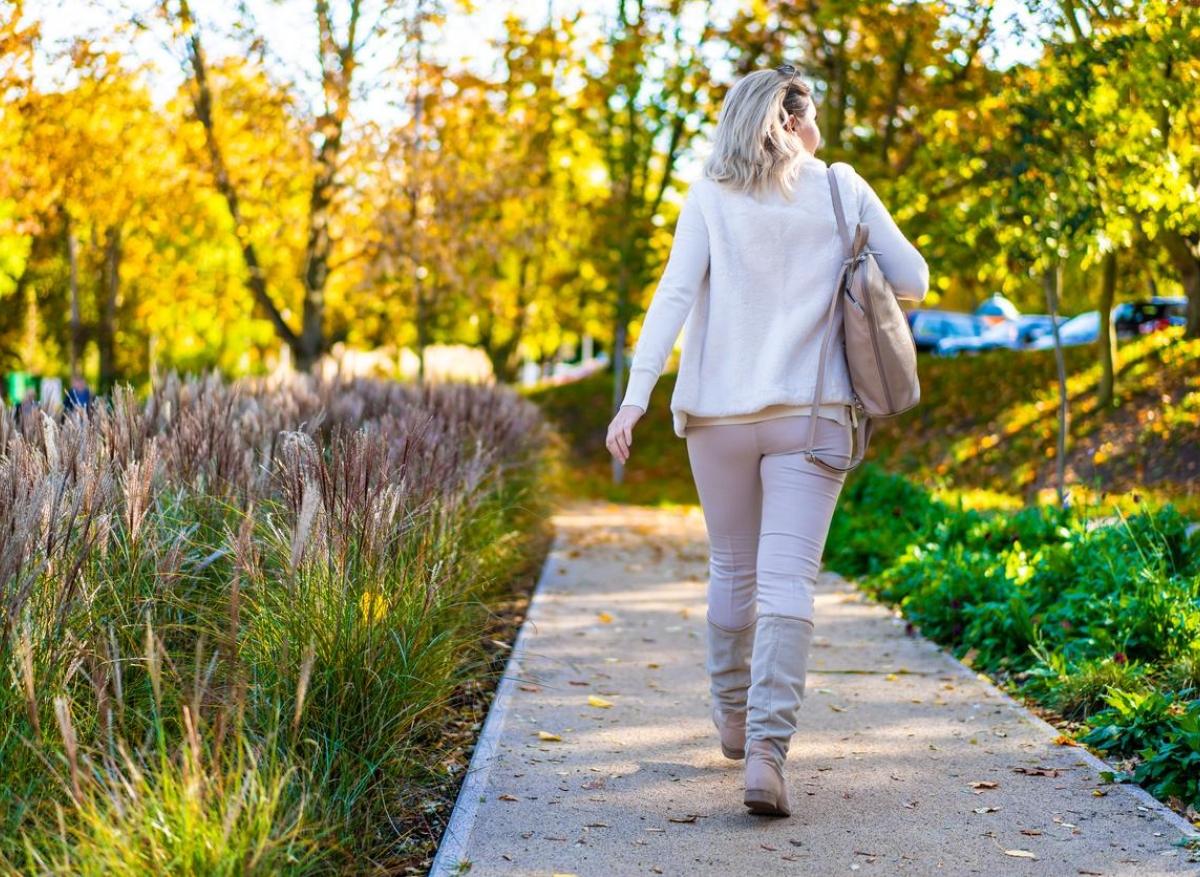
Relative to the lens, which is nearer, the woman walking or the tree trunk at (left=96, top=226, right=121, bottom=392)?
the woman walking

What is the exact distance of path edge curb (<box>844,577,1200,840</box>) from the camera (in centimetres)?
401

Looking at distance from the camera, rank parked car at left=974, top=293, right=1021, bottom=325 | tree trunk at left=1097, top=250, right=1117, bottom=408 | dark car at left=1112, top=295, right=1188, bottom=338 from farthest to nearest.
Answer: parked car at left=974, top=293, right=1021, bottom=325 < dark car at left=1112, top=295, right=1188, bottom=338 < tree trunk at left=1097, top=250, right=1117, bottom=408

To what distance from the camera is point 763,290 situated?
4211 millimetres

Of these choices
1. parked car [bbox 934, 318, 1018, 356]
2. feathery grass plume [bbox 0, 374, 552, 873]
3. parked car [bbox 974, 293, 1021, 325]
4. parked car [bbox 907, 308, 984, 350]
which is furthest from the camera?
parked car [bbox 974, 293, 1021, 325]

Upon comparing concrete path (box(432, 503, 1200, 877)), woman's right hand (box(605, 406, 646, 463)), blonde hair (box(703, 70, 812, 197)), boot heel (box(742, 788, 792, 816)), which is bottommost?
concrete path (box(432, 503, 1200, 877))

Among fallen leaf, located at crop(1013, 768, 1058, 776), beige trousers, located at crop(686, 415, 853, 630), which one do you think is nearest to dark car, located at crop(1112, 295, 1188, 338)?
fallen leaf, located at crop(1013, 768, 1058, 776)

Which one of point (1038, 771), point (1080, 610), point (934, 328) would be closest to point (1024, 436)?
point (1080, 610)

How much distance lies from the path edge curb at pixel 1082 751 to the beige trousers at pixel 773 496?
1220mm

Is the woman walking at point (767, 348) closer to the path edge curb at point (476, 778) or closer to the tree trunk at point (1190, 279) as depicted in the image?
the path edge curb at point (476, 778)

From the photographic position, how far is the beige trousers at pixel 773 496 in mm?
4074

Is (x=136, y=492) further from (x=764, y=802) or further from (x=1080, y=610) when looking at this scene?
(x=1080, y=610)

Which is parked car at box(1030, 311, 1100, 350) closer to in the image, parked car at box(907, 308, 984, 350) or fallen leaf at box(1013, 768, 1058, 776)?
parked car at box(907, 308, 984, 350)

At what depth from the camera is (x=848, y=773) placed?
4.59 metres

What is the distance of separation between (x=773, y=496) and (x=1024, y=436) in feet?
43.5
